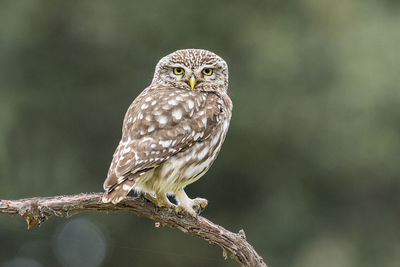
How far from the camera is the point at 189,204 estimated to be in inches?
201

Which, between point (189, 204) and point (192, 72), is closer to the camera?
point (189, 204)

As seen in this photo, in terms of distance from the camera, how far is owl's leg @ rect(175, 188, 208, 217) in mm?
5008

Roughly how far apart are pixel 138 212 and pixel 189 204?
0.34 metres

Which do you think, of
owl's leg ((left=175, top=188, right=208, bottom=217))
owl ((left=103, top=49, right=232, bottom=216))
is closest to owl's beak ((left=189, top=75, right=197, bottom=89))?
owl ((left=103, top=49, right=232, bottom=216))

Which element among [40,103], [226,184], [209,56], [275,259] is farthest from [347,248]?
[209,56]

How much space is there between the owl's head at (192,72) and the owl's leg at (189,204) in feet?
2.86

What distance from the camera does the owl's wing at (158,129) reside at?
478 cm

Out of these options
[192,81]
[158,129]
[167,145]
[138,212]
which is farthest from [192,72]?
[138,212]

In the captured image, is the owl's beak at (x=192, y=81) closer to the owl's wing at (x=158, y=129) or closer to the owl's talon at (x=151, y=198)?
the owl's wing at (x=158, y=129)

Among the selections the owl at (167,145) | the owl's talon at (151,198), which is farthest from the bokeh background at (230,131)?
the owl's talon at (151,198)

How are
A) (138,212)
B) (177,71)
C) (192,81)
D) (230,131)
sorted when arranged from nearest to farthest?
1. (138,212)
2. (192,81)
3. (177,71)
4. (230,131)

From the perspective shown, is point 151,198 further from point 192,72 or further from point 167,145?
point 192,72

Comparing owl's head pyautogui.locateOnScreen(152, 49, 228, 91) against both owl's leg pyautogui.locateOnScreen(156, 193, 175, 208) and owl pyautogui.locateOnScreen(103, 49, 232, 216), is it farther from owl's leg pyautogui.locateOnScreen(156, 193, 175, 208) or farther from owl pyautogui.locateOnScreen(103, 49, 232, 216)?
owl's leg pyautogui.locateOnScreen(156, 193, 175, 208)

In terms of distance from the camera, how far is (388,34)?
14.0 metres
